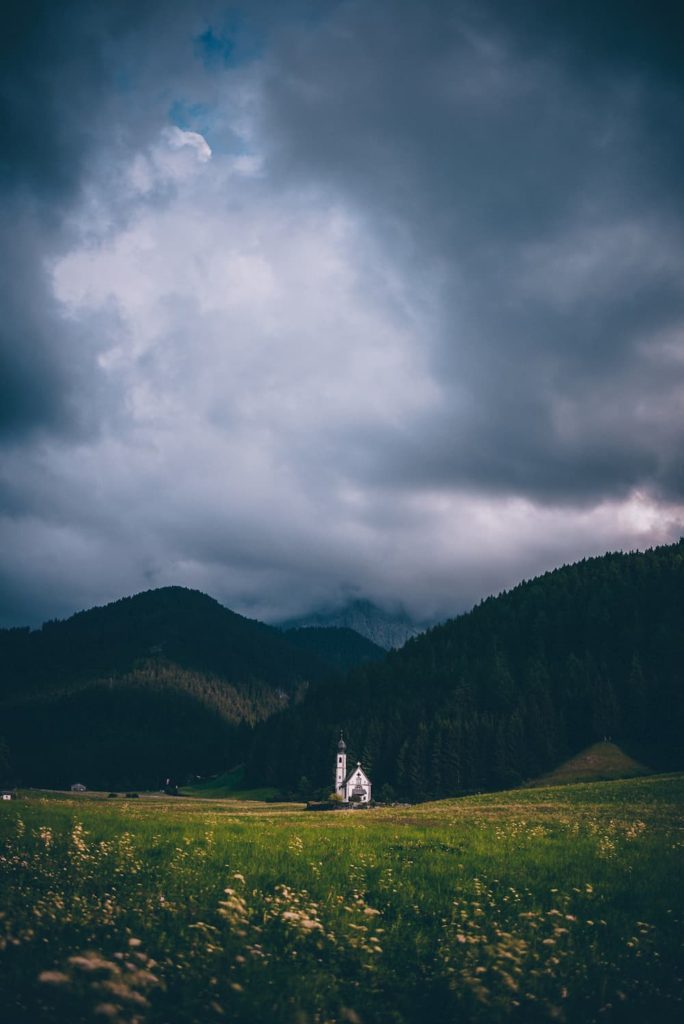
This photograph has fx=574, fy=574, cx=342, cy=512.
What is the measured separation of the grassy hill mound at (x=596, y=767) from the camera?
83.2 meters

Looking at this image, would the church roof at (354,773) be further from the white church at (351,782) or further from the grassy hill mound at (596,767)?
the grassy hill mound at (596,767)

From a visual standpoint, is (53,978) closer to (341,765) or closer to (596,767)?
(596,767)

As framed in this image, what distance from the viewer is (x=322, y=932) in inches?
311

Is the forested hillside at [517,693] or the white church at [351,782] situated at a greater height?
the forested hillside at [517,693]

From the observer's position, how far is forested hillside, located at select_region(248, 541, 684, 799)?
3878 inches

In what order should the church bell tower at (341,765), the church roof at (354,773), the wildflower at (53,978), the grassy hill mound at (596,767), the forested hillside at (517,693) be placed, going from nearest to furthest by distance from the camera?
the wildflower at (53,978)
the grassy hill mound at (596,767)
the forested hillside at (517,693)
the church roof at (354,773)
the church bell tower at (341,765)

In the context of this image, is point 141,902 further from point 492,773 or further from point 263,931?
point 492,773

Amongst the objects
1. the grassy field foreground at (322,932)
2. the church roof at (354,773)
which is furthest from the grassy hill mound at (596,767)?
the grassy field foreground at (322,932)

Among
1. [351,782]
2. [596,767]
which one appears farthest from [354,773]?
[596,767]

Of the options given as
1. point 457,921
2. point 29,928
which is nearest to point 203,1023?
point 29,928

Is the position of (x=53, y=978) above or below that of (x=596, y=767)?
above

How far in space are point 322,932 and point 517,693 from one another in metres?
123

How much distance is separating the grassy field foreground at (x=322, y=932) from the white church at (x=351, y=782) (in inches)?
3937

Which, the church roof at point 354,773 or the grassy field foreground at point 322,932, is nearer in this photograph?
the grassy field foreground at point 322,932
